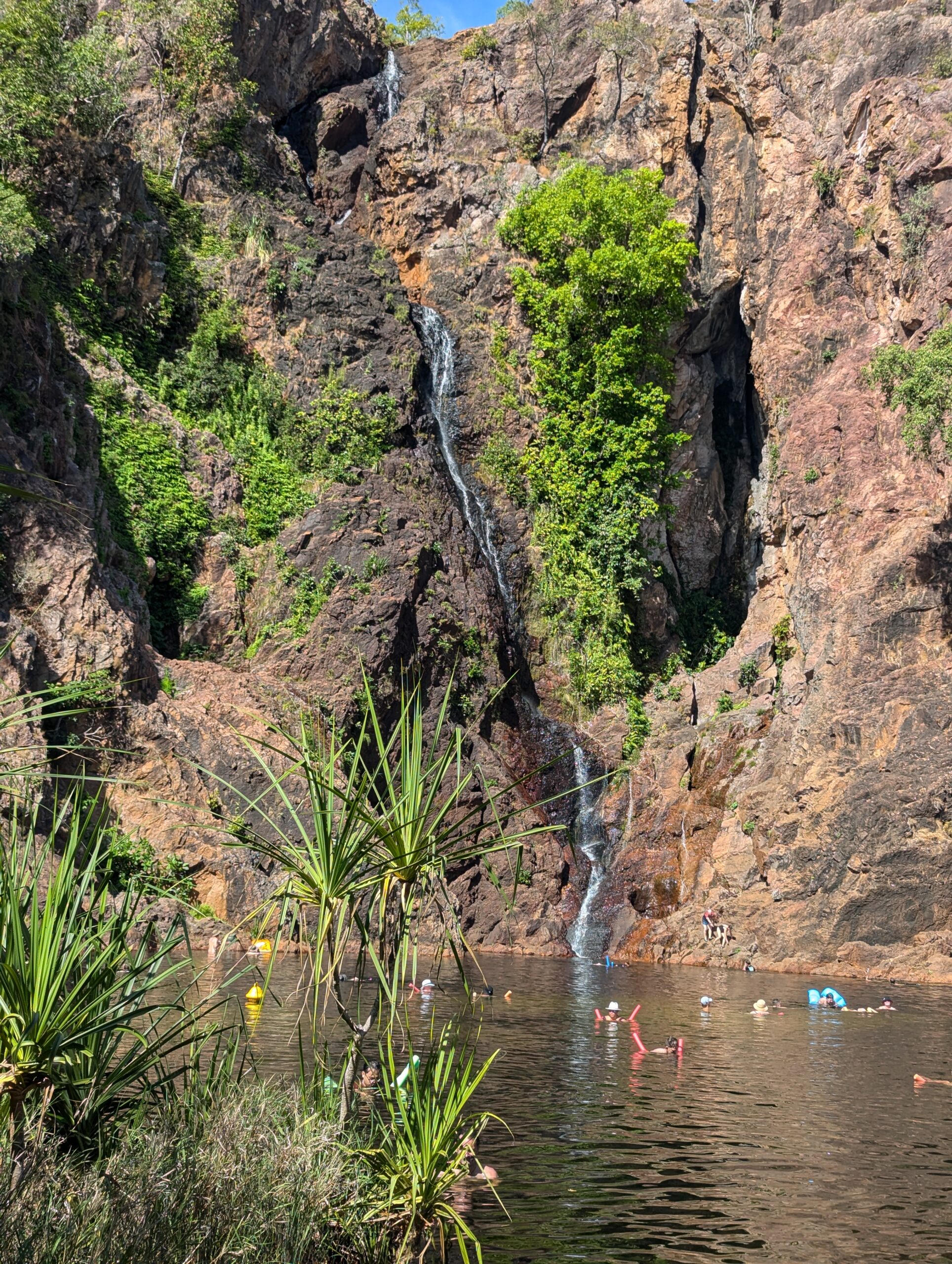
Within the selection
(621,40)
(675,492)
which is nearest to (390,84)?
(621,40)

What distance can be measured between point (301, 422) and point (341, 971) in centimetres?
1977

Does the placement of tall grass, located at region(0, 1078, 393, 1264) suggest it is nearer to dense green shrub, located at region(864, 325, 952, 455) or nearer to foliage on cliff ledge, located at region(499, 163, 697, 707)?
dense green shrub, located at region(864, 325, 952, 455)

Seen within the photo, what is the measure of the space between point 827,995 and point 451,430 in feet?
83.3

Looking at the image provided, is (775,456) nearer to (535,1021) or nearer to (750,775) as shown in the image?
(750,775)

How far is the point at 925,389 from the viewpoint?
34062mm

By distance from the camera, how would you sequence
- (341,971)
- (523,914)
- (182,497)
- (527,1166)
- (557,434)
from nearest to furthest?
(527,1166) < (341,971) < (523,914) < (182,497) < (557,434)

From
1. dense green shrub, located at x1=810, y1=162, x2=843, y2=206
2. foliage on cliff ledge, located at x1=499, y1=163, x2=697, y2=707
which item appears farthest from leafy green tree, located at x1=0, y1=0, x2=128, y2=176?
dense green shrub, located at x1=810, y1=162, x2=843, y2=206

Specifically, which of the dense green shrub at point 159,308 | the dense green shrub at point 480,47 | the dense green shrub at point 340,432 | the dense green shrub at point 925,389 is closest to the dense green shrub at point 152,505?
the dense green shrub at point 159,308

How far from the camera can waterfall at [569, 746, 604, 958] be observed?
30906 millimetres

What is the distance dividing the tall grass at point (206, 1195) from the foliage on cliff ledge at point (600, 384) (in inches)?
1269

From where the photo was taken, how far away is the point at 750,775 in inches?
1257

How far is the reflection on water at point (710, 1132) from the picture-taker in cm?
909

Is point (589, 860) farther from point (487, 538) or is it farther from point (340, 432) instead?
point (340, 432)

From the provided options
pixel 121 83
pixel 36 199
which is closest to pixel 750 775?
pixel 36 199
